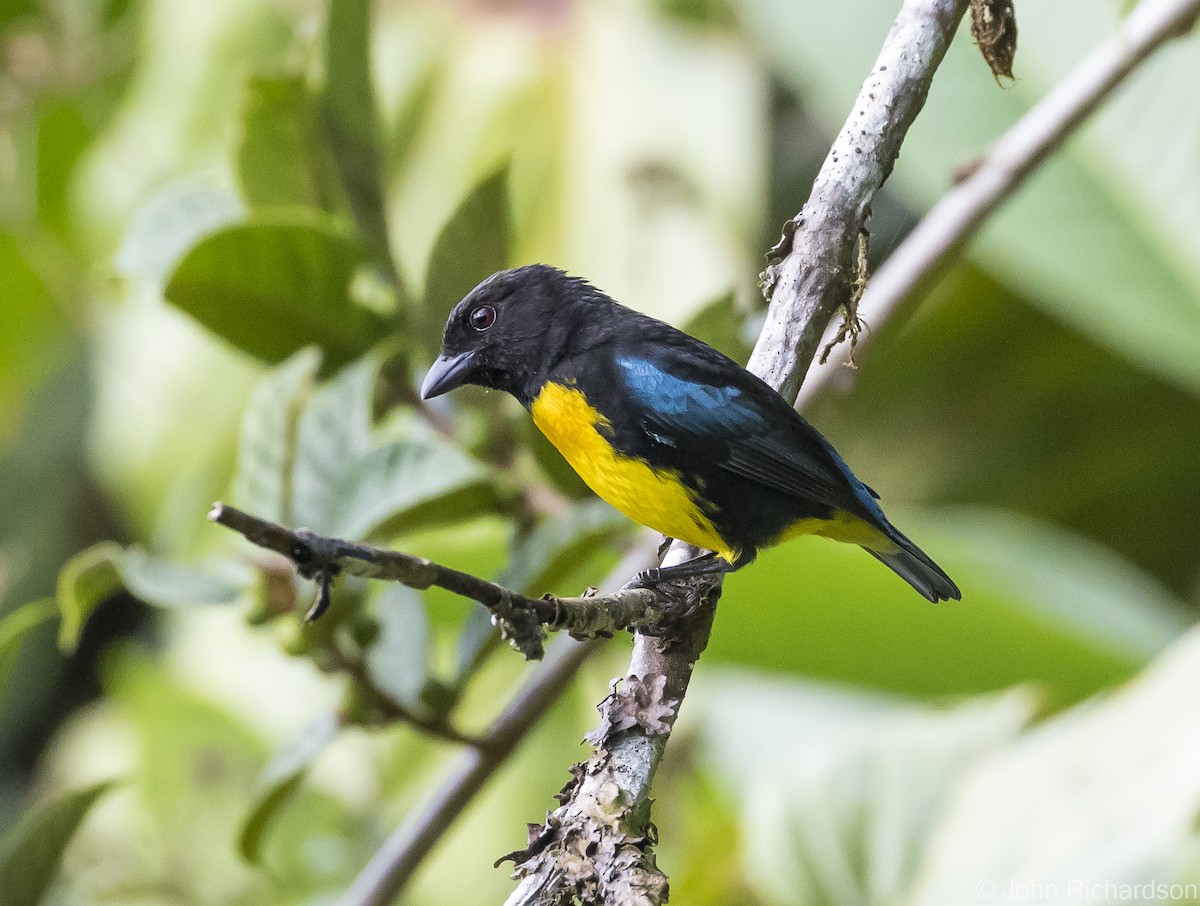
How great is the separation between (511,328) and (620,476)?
27 cm

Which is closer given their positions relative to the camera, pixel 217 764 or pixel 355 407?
pixel 355 407

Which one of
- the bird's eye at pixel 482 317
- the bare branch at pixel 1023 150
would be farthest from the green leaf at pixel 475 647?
the bare branch at pixel 1023 150

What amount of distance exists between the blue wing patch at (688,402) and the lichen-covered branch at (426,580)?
15.3 inches

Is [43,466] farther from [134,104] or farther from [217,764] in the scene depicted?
[217,764]

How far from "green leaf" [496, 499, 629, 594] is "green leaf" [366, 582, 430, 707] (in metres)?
0.15

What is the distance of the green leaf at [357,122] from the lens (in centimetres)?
214

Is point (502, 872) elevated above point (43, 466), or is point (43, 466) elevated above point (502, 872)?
point (43, 466)

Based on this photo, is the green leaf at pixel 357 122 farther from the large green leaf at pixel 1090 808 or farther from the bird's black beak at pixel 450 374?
the large green leaf at pixel 1090 808

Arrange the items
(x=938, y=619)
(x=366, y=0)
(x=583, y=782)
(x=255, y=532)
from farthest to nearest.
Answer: (x=938, y=619) → (x=366, y=0) → (x=583, y=782) → (x=255, y=532)

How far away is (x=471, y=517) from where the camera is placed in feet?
6.99

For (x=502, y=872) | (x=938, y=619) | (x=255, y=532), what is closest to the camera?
(x=255, y=532)

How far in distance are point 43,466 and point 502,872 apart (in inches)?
115

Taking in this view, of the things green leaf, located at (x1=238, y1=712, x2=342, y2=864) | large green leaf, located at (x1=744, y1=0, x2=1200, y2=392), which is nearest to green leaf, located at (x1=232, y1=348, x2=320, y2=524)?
green leaf, located at (x1=238, y1=712, x2=342, y2=864)

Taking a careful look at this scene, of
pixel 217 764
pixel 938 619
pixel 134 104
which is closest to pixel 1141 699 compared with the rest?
pixel 938 619
